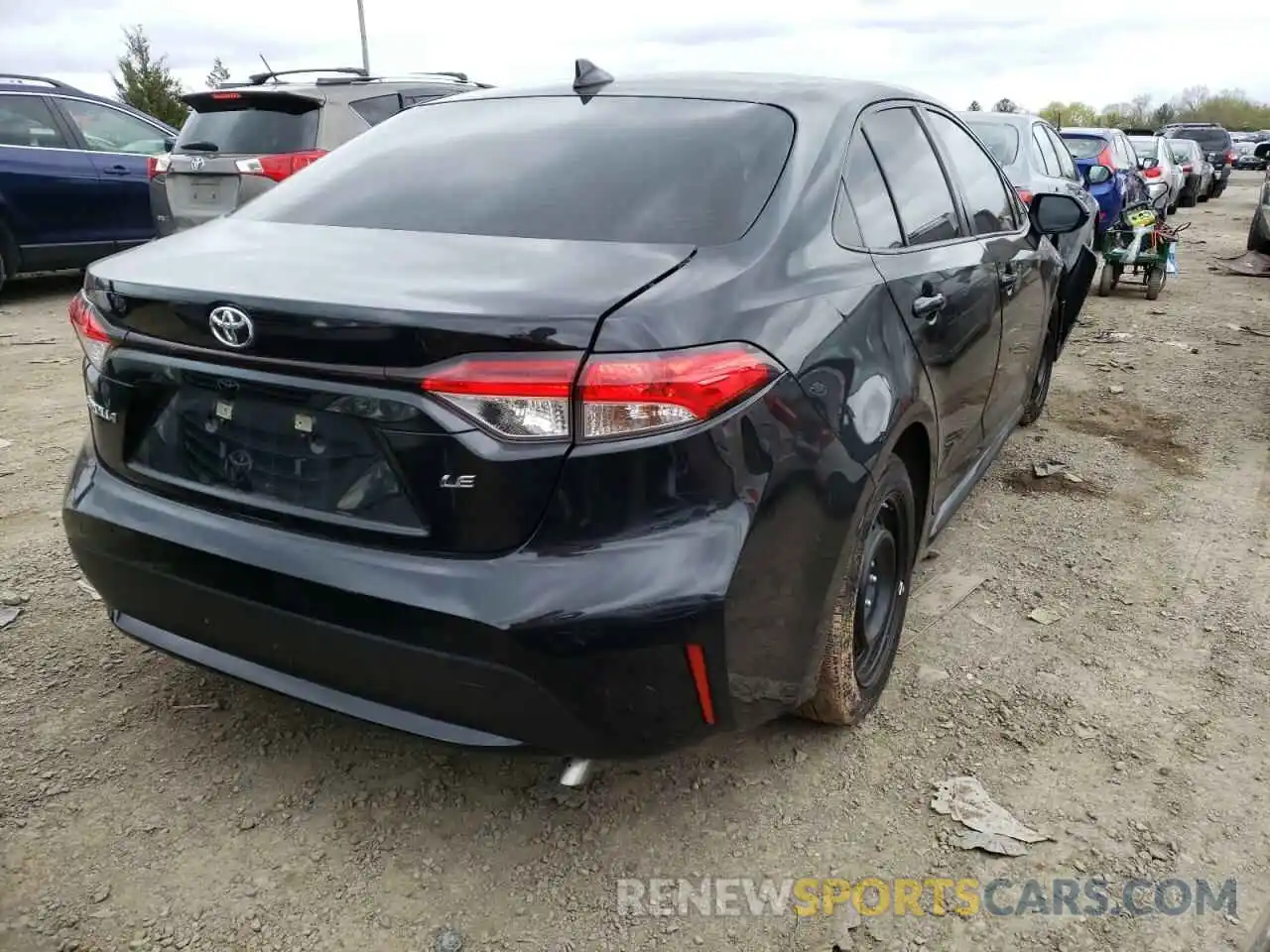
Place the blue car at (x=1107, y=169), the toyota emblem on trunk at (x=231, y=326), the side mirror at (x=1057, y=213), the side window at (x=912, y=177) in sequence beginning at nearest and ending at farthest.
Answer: the toyota emblem on trunk at (x=231, y=326)
the side window at (x=912, y=177)
the side mirror at (x=1057, y=213)
the blue car at (x=1107, y=169)

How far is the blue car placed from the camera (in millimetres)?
10938

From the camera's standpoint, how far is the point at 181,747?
2598 millimetres

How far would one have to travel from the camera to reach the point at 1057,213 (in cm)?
400

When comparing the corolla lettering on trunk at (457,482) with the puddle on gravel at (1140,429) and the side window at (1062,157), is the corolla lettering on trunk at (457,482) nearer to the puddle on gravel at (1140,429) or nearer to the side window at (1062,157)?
the puddle on gravel at (1140,429)

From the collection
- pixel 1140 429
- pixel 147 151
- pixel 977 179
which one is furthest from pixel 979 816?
pixel 147 151

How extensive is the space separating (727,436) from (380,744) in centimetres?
135

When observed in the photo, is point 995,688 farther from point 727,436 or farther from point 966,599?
point 727,436

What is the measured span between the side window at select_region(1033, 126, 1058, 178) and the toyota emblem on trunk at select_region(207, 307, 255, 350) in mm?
8370

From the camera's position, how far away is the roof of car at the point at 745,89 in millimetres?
2648

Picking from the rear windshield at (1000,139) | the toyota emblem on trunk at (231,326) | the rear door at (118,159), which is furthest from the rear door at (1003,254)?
the rear door at (118,159)

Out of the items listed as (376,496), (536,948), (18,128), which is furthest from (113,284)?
(18,128)

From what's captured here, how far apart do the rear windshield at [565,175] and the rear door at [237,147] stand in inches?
180

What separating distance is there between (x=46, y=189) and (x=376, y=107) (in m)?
2.83

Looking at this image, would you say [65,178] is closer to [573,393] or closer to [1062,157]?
[573,393]
